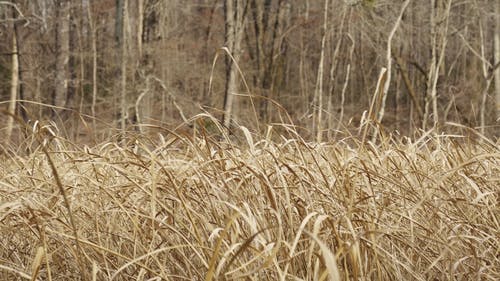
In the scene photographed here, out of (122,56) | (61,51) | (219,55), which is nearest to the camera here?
(122,56)

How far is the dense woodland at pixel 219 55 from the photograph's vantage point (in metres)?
9.02

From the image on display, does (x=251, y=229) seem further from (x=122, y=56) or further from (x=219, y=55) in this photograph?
(x=219, y=55)

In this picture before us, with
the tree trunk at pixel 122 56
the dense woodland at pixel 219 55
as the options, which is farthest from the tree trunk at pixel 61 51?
the tree trunk at pixel 122 56

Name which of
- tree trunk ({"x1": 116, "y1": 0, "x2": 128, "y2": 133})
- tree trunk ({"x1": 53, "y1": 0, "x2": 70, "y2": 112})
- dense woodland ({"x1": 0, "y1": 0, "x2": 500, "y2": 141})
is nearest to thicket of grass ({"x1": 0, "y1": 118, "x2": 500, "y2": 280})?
dense woodland ({"x1": 0, "y1": 0, "x2": 500, "y2": 141})

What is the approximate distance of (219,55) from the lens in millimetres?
8945

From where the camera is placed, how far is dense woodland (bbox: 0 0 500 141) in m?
9.02

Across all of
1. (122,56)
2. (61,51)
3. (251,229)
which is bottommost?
(61,51)

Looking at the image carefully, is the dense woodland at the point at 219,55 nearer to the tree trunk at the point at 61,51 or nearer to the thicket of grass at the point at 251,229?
the tree trunk at the point at 61,51

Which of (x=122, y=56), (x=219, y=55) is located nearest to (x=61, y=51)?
(x=122, y=56)

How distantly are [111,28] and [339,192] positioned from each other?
59.1 ft

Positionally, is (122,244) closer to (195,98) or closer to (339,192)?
(339,192)

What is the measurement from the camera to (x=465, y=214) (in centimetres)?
140

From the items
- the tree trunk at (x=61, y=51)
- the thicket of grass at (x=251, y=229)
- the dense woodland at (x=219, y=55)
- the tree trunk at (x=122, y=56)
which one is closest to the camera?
the thicket of grass at (x=251, y=229)

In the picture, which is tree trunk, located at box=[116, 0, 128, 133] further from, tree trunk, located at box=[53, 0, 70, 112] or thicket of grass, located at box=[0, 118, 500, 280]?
thicket of grass, located at box=[0, 118, 500, 280]
